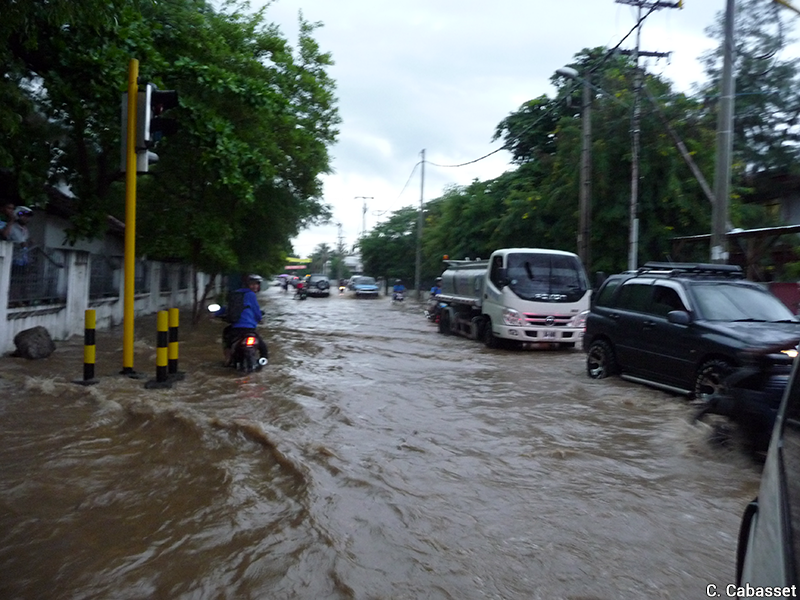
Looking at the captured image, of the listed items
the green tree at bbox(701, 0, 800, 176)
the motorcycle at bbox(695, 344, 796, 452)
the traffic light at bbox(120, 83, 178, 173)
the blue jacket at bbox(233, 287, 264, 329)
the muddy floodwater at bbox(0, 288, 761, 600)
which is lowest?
the muddy floodwater at bbox(0, 288, 761, 600)

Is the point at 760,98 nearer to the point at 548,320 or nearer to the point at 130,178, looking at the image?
the point at 548,320

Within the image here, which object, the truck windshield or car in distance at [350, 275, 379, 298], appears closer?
the truck windshield

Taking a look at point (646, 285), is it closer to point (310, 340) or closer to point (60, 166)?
point (310, 340)

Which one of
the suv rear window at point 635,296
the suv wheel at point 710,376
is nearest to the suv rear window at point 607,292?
the suv rear window at point 635,296

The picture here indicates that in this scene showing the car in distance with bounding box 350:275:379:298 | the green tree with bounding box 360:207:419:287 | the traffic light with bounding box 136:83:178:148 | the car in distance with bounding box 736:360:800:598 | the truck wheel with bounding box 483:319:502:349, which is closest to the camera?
the car in distance with bounding box 736:360:800:598

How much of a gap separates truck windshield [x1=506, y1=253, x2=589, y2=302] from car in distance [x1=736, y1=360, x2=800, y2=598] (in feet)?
43.7

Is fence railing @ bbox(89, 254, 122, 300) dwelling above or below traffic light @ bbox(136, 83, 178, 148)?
below

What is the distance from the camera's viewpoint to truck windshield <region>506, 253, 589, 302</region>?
1588 centimetres

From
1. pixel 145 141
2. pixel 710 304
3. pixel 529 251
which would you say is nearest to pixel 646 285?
pixel 710 304

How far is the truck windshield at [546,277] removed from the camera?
1588 centimetres

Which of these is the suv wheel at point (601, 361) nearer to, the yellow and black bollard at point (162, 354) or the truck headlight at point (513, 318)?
the truck headlight at point (513, 318)

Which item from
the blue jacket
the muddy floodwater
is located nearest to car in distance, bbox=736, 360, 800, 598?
the muddy floodwater

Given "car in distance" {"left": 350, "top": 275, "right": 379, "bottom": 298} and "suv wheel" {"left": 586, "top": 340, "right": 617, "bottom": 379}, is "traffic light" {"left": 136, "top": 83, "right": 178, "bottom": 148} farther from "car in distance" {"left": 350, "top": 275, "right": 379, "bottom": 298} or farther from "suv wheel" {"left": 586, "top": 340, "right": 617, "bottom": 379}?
"car in distance" {"left": 350, "top": 275, "right": 379, "bottom": 298}

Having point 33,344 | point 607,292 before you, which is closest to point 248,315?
point 33,344
